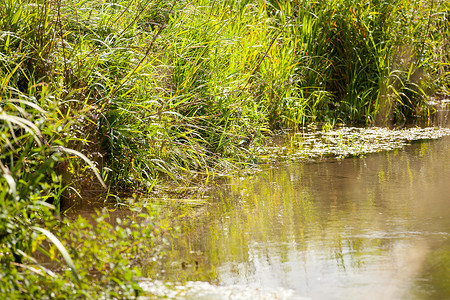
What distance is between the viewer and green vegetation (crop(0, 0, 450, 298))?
2.64m

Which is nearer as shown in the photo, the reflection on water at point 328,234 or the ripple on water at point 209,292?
the ripple on water at point 209,292

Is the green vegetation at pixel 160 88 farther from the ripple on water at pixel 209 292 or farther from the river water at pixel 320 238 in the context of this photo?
the river water at pixel 320 238

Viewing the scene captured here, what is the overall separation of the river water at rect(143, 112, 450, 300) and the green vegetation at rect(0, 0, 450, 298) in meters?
0.46

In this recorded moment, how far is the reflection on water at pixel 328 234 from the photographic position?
269cm

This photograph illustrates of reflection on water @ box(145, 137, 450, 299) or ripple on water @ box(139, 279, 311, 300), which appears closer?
ripple on water @ box(139, 279, 311, 300)

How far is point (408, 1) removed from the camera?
6.90m

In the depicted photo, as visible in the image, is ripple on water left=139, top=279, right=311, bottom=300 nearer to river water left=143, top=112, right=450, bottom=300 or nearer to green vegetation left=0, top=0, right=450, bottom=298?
river water left=143, top=112, right=450, bottom=300

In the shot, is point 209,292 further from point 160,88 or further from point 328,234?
point 160,88

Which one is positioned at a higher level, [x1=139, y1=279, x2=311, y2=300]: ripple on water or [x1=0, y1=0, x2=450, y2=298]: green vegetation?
[x1=0, y1=0, x2=450, y2=298]: green vegetation

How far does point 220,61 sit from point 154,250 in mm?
2644

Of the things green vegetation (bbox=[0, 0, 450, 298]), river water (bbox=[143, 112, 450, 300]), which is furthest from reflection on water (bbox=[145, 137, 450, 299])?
green vegetation (bbox=[0, 0, 450, 298])

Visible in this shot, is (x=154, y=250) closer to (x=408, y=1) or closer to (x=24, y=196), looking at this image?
(x=24, y=196)

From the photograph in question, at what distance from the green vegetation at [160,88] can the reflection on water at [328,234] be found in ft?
1.70

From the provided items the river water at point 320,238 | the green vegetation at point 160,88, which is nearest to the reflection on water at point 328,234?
the river water at point 320,238
